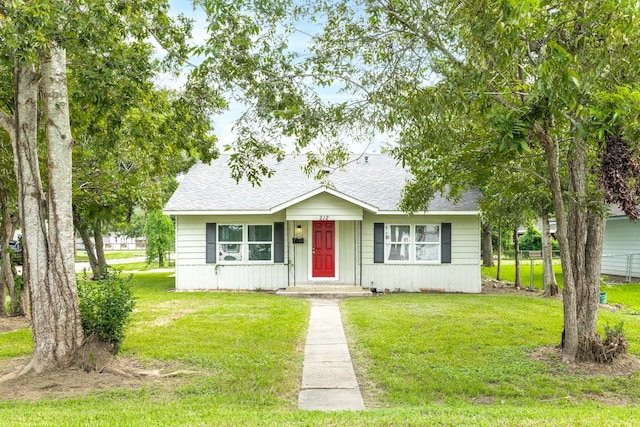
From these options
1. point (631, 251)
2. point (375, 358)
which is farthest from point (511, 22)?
point (631, 251)

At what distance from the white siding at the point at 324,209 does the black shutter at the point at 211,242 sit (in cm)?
260

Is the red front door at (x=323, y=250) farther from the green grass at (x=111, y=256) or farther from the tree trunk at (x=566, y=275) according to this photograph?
the green grass at (x=111, y=256)

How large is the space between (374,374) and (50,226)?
4.56 m

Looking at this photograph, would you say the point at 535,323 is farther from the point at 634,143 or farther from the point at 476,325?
the point at 634,143

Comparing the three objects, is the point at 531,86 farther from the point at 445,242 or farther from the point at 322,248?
the point at 322,248

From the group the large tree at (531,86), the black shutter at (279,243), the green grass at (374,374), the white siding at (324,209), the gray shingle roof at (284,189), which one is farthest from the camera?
the black shutter at (279,243)

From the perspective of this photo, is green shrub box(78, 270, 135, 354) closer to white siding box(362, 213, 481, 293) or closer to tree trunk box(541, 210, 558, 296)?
white siding box(362, 213, 481, 293)

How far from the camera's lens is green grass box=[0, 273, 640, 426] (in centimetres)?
448

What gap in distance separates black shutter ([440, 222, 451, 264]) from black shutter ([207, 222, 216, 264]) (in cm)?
698

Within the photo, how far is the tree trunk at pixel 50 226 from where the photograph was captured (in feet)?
20.0

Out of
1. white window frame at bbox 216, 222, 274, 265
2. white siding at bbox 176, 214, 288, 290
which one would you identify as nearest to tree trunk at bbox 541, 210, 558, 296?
white siding at bbox 176, 214, 288, 290

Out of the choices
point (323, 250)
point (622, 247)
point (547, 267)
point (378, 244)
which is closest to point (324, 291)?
point (323, 250)

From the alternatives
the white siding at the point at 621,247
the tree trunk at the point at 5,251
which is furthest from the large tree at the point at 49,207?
the white siding at the point at 621,247

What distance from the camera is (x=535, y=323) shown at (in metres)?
9.34
